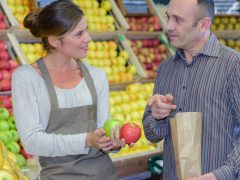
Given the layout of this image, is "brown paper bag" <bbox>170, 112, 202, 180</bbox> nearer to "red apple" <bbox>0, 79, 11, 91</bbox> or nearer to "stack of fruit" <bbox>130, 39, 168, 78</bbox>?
"red apple" <bbox>0, 79, 11, 91</bbox>

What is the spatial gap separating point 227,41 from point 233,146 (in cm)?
467

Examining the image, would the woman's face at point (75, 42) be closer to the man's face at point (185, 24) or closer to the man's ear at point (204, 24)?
the man's face at point (185, 24)

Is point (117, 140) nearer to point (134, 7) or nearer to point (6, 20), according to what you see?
point (6, 20)

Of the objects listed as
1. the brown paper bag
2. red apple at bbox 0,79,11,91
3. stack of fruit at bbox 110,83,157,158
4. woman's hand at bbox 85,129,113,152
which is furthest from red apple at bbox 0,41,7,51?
the brown paper bag

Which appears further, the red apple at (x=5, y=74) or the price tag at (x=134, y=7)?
the price tag at (x=134, y=7)

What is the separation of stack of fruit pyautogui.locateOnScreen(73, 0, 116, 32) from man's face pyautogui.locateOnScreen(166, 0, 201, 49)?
2898 millimetres

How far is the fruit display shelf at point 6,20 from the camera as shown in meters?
4.14

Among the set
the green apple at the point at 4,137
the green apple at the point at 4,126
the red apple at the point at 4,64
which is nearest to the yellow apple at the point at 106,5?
the red apple at the point at 4,64

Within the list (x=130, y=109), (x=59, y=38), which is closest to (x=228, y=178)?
(x=59, y=38)

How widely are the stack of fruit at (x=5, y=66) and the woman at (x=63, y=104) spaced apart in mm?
1600

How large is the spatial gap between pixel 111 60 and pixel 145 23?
2.89 ft

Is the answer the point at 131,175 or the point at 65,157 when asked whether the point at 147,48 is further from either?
the point at 65,157

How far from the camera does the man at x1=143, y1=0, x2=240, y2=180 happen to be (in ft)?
6.40

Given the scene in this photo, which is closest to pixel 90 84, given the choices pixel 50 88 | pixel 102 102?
pixel 102 102
